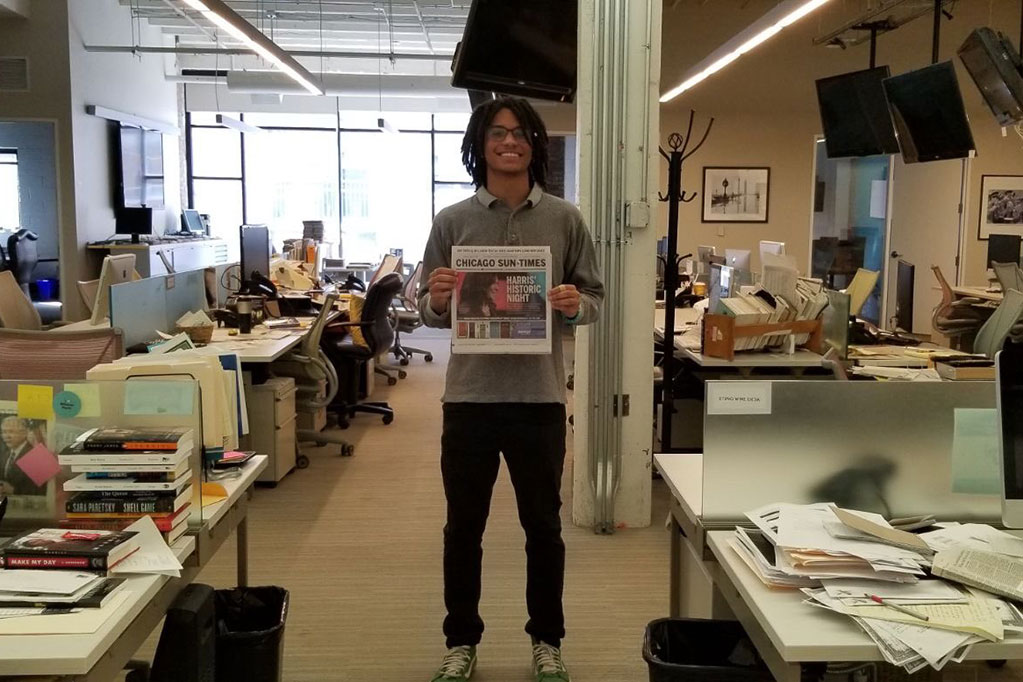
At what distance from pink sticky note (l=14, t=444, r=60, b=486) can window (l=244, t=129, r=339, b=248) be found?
13648 mm

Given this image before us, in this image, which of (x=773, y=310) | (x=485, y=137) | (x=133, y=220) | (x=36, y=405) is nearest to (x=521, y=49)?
(x=773, y=310)

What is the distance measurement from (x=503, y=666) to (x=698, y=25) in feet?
30.5

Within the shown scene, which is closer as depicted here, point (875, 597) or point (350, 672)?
point (875, 597)

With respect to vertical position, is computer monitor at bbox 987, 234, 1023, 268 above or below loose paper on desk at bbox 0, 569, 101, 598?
above

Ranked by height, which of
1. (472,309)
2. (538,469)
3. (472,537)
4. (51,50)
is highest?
(51,50)

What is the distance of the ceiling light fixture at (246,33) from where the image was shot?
6.43 metres

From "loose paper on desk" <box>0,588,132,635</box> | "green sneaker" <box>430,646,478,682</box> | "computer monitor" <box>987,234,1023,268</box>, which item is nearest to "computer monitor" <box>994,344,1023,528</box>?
"green sneaker" <box>430,646,478,682</box>

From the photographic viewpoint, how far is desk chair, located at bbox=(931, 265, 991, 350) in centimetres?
860

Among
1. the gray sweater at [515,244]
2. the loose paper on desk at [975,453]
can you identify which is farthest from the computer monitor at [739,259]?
the loose paper on desk at [975,453]

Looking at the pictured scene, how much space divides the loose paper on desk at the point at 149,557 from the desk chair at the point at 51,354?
1893 millimetres

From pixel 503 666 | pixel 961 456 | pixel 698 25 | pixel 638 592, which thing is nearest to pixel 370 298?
pixel 638 592

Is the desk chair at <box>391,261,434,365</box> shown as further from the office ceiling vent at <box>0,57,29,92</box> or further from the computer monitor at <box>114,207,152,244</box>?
the office ceiling vent at <box>0,57,29,92</box>

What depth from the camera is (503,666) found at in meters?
3.08

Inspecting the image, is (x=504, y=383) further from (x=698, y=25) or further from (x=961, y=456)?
(x=698, y=25)
